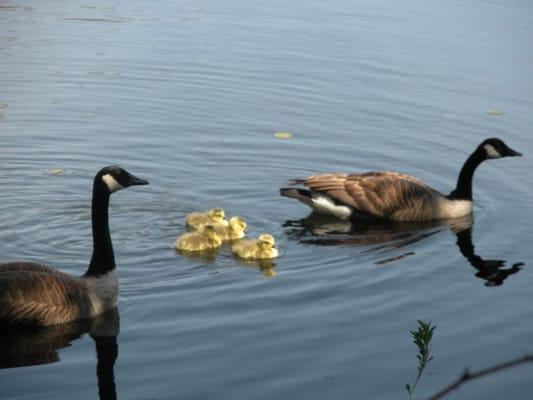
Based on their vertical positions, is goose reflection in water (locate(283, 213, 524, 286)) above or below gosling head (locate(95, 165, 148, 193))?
below

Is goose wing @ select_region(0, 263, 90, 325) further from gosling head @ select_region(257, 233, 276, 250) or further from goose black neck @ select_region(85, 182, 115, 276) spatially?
gosling head @ select_region(257, 233, 276, 250)

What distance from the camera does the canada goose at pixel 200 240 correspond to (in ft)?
40.9

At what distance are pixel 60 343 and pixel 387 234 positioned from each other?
525 centimetres

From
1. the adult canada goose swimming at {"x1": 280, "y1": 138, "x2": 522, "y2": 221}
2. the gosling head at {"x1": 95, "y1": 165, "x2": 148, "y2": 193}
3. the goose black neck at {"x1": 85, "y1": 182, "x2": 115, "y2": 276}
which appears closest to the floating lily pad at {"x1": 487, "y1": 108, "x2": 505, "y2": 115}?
the adult canada goose swimming at {"x1": 280, "y1": 138, "x2": 522, "y2": 221}

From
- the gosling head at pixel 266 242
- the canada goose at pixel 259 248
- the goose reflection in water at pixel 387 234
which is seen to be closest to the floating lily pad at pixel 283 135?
the goose reflection in water at pixel 387 234

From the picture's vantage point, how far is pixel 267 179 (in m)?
15.3

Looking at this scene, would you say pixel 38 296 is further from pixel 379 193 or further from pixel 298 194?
pixel 379 193

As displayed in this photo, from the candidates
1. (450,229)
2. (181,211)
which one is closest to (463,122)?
(450,229)

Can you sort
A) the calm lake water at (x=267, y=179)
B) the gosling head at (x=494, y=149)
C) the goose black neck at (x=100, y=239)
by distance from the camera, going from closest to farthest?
the calm lake water at (x=267, y=179) < the goose black neck at (x=100, y=239) < the gosling head at (x=494, y=149)

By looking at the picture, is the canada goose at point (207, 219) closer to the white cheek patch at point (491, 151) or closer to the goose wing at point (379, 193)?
the goose wing at point (379, 193)

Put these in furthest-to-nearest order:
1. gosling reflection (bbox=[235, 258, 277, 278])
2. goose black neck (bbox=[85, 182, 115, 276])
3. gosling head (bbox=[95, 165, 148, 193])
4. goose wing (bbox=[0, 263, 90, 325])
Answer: gosling reflection (bbox=[235, 258, 277, 278]) → gosling head (bbox=[95, 165, 148, 193]) → goose black neck (bbox=[85, 182, 115, 276]) → goose wing (bbox=[0, 263, 90, 325])

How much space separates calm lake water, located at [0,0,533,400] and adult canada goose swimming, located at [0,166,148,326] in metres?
0.19

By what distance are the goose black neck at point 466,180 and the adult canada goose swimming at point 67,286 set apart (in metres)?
5.18

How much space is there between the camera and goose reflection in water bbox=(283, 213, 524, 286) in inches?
500
